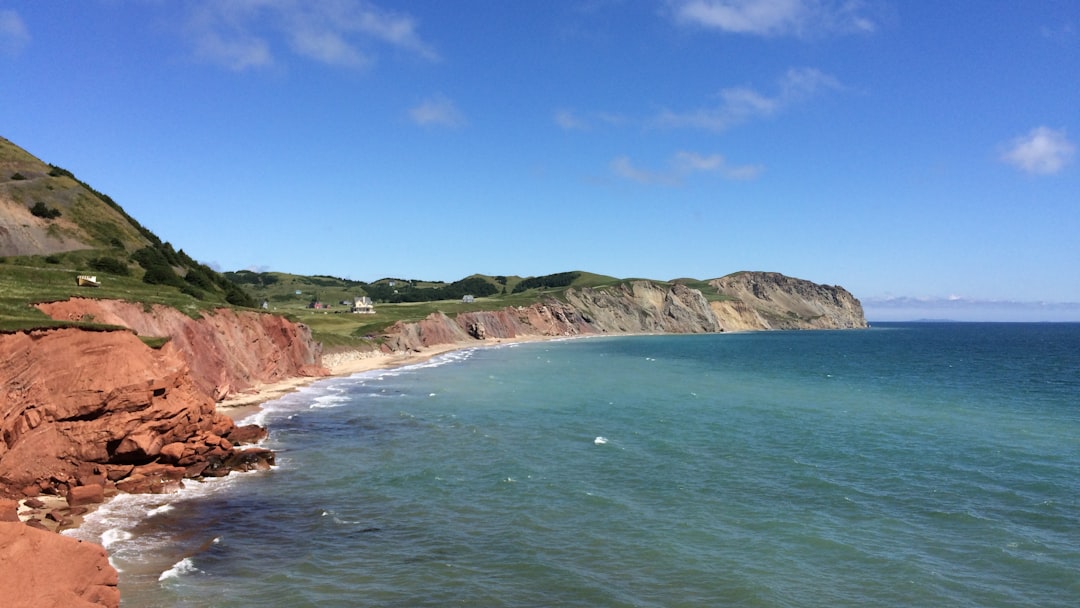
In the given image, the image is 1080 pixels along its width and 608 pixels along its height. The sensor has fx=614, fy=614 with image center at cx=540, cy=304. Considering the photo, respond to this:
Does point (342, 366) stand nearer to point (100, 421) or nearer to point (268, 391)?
point (268, 391)

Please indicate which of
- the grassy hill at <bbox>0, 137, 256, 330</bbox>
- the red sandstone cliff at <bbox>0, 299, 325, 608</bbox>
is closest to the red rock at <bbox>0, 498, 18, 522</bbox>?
the red sandstone cliff at <bbox>0, 299, 325, 608</bbox>

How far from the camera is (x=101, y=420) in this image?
76.5 ft

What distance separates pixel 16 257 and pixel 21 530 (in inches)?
2135

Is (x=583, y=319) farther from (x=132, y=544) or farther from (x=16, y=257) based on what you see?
(x=132, y=544)

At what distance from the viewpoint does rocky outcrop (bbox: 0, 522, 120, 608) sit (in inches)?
411

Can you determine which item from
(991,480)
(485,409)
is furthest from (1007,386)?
(485,409)

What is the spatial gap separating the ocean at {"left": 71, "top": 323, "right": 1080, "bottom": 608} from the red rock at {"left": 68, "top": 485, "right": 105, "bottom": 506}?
0.56 meters

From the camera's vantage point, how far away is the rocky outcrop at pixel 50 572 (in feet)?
34.2

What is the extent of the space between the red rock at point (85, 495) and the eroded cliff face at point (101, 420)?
3cm

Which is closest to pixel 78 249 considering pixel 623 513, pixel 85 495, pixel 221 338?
pixel 221 338

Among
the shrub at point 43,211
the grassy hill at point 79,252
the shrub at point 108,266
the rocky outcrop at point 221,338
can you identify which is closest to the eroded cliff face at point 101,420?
the rocky outcrop at point 221,338

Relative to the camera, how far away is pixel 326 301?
19212 centimetres

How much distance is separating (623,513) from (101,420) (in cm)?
1990

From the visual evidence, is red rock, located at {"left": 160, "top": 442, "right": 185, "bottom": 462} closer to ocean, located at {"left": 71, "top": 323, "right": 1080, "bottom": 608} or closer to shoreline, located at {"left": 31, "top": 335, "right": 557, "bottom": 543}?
ocean, located at {"left": 71, "top": 323, "right": 1080, "bottom": 608}
